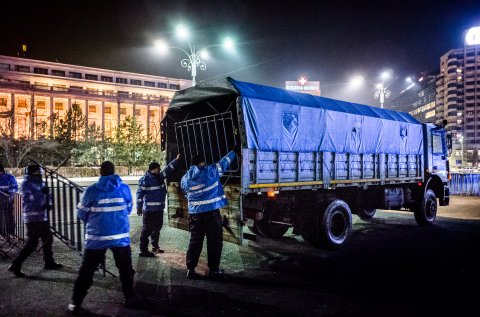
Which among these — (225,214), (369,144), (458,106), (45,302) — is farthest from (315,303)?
(458,106)

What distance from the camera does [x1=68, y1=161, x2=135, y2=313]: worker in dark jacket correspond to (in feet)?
14.6

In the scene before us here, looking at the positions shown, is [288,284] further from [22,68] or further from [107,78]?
[107,78]

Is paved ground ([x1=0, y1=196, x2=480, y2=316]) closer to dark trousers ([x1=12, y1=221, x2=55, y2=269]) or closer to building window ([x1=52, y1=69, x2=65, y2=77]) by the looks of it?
dark trousers ([x1=12, y1=221, x2=55, y2=269])

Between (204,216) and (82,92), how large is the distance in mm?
68657

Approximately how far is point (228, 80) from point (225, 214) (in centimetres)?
243

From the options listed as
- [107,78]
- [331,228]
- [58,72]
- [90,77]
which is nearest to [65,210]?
[331,228]

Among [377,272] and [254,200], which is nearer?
[377,272]

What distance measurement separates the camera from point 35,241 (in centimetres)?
594

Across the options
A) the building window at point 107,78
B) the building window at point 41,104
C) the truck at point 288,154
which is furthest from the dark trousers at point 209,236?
the building window at point 107,78

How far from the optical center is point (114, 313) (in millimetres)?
4441

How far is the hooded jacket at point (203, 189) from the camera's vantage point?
5.87 m

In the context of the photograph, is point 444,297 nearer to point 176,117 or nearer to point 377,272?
point 377,272

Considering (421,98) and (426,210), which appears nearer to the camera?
(426,210)

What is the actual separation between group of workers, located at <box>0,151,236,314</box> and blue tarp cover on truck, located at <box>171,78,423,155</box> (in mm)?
866
